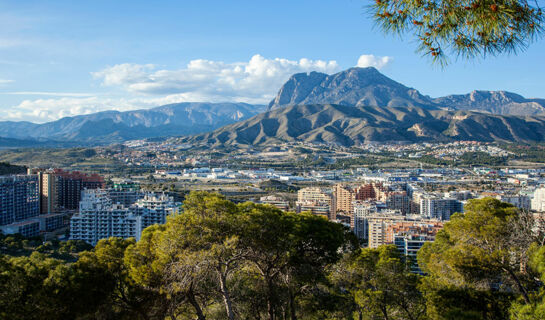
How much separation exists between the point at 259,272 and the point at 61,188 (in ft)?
99.1

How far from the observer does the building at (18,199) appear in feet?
82.9

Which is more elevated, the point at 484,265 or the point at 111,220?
the point at 484,265

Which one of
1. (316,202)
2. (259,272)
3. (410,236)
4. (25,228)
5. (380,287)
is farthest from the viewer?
(316,202)

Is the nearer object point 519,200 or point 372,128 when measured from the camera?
point 519,200

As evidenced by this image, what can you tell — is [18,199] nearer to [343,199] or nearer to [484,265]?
[343,199]

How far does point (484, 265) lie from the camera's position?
20.4ft

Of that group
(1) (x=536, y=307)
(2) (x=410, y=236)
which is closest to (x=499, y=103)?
(2) (x=410, y=236)

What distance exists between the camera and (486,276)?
6.43 m

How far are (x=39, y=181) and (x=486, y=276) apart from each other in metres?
31.2

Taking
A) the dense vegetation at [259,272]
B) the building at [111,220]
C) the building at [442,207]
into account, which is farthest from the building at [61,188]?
the dense vegetation at [259,272]

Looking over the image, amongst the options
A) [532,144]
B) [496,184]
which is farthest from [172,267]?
[532,144]

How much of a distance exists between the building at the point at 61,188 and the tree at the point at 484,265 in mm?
29741

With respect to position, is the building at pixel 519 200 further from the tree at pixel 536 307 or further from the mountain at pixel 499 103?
the mountain at pixel 499 103

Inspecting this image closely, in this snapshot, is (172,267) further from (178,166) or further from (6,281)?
(178,166)
